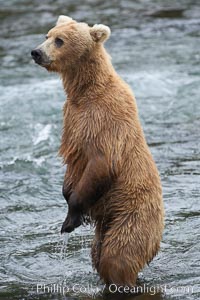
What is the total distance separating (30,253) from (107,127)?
1.55 m

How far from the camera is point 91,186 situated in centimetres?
589

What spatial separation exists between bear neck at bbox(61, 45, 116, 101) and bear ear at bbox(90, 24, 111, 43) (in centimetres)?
7

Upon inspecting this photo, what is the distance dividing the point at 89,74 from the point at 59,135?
14.0ft

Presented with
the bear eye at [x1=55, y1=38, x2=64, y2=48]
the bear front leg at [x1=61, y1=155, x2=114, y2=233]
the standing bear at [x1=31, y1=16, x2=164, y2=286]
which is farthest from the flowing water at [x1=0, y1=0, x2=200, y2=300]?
the bear eye at [x1=55, y1=38, x2=64, y2=48]

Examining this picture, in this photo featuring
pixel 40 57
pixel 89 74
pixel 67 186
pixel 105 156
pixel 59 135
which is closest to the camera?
pixel 105 156

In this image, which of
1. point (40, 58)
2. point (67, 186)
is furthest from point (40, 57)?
point (67, 186)

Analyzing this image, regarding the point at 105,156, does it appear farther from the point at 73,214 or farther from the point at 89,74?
the point at 89,74

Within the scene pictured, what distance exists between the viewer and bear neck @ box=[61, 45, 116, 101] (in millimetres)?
6102

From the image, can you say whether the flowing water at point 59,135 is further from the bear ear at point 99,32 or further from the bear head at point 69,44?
the bear ear at point 99,32

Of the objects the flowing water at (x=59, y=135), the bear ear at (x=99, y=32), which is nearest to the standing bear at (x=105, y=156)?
the bear ear at (x=99, y=32)

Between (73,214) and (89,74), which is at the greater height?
(89,74)

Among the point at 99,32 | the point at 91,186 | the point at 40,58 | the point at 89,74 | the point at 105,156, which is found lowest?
the point at 91,186

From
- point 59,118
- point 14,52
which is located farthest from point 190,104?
point 14,52

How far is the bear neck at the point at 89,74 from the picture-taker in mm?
6102
